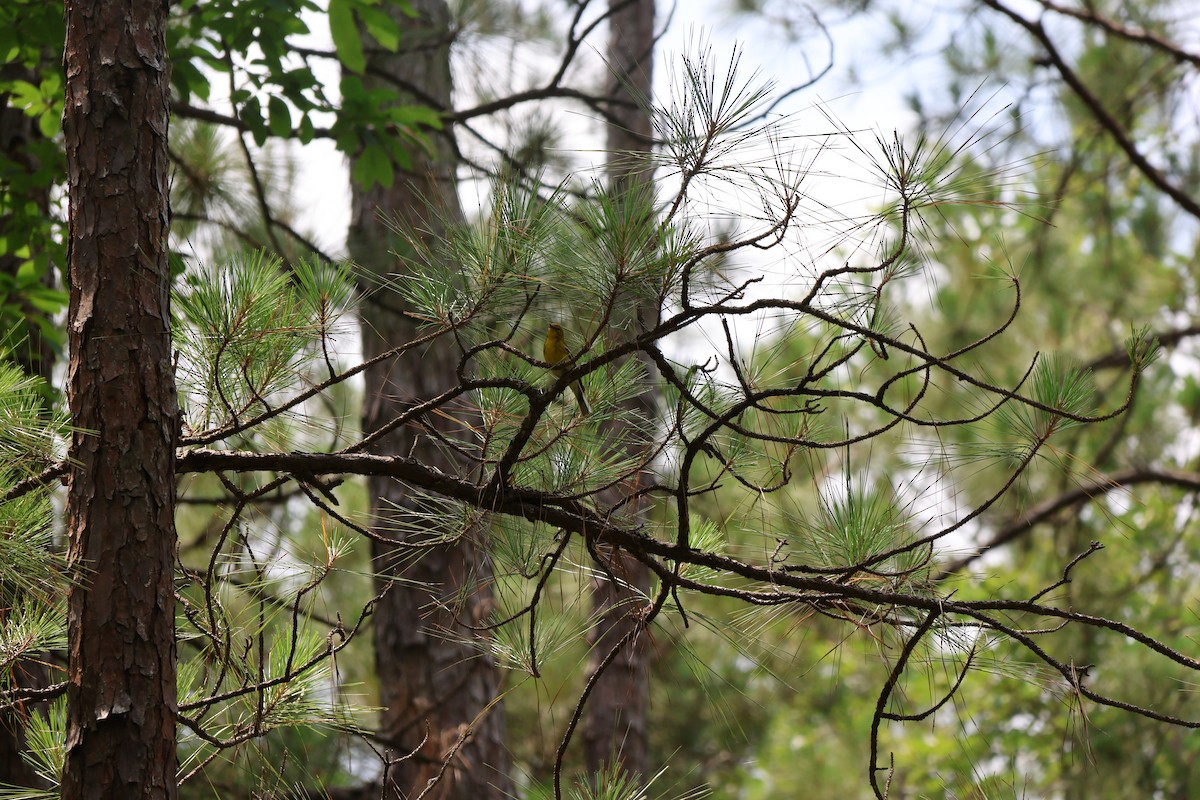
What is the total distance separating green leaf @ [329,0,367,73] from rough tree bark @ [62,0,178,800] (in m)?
0.76

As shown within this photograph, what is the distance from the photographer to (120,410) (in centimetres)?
143

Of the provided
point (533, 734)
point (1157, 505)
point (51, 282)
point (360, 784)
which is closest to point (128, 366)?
point (51, 282)

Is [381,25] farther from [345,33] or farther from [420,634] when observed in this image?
[420,634]

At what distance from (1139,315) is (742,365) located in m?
6.05

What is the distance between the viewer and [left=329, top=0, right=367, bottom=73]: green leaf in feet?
7.56

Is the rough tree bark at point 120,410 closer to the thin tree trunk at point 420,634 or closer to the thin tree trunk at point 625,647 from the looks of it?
the thin tree trunk at point 420,634

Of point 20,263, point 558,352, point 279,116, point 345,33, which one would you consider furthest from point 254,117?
point 558,352

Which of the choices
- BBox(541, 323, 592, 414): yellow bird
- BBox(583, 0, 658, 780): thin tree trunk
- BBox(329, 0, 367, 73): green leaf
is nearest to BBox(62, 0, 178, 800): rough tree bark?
BBox(541, 323, 592, 414): yellow bird

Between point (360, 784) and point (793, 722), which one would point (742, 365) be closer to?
point (360, 784)

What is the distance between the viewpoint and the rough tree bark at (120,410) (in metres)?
1.35

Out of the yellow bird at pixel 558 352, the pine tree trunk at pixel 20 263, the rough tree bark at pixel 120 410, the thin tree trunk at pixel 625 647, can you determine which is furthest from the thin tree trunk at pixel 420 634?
the rough tree bark at pixel 120 410

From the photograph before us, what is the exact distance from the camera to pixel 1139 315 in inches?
259

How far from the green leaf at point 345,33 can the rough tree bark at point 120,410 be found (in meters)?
0.76

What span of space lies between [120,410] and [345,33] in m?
1.25
